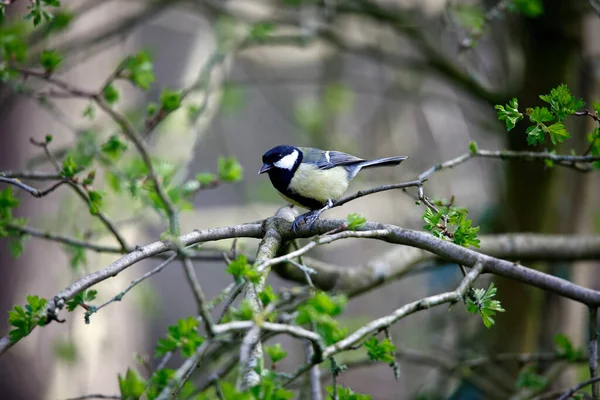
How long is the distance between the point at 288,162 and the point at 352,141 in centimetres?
251

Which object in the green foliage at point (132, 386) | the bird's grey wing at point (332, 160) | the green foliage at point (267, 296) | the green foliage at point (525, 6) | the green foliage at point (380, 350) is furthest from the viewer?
the bird's grey wing at point (332, 160)

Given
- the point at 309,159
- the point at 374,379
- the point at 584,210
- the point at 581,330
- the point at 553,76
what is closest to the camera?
the point at 309,159

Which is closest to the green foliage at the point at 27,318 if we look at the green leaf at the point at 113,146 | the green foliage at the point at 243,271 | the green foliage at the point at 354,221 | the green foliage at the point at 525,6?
the green foliage at the point at 243,271

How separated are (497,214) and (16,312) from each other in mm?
Result: 3385

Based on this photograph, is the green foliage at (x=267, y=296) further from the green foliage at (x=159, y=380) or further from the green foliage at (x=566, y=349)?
the green foliage at (x=566, y=349)

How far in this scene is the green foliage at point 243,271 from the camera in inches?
55.6

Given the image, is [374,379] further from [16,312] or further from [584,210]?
[16,312]

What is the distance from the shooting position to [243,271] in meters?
1.43

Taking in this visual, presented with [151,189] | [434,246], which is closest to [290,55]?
[151,189]

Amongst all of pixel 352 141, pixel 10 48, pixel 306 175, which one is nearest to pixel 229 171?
pixel 306 175

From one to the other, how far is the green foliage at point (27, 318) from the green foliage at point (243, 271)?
56 cm

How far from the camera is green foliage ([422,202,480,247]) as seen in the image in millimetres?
1751

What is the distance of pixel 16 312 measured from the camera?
1.60m

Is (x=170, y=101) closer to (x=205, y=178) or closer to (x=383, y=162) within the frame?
(x=205, y=178)
